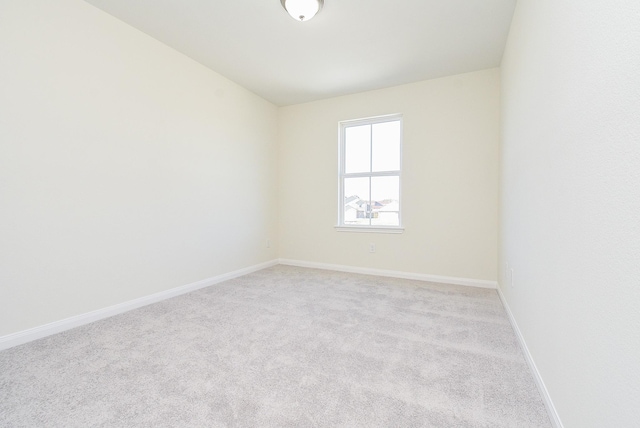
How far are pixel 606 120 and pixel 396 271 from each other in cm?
325

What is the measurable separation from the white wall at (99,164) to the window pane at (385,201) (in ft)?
6.97

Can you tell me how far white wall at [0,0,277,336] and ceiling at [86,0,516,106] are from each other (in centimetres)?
36

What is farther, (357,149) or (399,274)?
(357,149)

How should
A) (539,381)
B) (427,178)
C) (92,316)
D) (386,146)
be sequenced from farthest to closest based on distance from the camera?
1. (386,146)
2. (427,178)
3. (92,316)
4. (539,381)

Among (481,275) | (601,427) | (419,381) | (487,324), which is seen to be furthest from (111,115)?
(481,275)

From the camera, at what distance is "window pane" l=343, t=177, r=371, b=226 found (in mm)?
4168

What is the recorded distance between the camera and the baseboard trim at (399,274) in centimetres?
343

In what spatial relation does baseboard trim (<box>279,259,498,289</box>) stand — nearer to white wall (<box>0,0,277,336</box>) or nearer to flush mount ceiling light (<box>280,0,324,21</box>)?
white wall (<box>0,0,277,336</box>)

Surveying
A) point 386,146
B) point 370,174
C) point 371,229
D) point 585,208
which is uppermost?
point 386,146

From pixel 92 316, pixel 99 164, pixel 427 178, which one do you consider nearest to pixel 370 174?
pixel 427 178

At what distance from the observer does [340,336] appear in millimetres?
2092

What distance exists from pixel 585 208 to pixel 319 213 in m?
3.59

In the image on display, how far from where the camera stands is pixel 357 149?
425 cm

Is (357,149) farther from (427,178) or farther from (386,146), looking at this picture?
(427,178)
